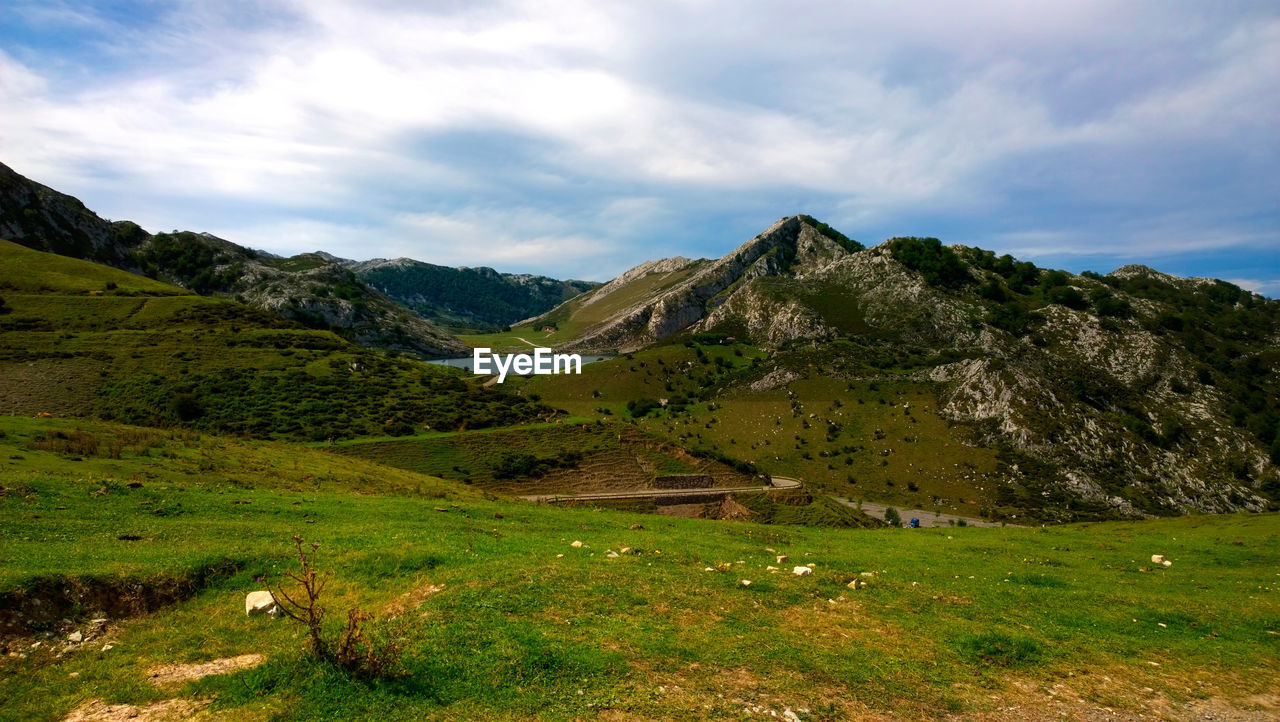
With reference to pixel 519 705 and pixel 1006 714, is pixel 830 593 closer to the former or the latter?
pixel 1006 714

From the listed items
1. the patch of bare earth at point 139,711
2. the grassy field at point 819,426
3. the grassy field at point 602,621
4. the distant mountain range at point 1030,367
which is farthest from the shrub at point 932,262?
the patch of bare earth at point 139,711

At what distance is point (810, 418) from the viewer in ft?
393

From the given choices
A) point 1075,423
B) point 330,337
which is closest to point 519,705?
point 330,337

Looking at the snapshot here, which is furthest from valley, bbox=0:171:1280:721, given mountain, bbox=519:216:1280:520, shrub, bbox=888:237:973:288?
shrub, bbox=888:237:973:288

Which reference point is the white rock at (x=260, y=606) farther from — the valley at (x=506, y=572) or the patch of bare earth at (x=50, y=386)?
the patch of bare earth at (x=50, y=386)

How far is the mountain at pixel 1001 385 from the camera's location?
97312 millimetres

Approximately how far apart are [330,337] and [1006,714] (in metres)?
113

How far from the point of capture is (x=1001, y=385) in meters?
113

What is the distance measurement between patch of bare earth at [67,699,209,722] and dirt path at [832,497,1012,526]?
8163 centimetres

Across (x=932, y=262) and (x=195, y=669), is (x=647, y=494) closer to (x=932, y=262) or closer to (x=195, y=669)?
(x=195, y=669)

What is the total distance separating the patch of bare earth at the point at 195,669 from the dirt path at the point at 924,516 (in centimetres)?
8035

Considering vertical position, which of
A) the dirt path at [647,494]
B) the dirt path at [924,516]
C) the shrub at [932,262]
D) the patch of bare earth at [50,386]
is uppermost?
the shrub at [932,262]

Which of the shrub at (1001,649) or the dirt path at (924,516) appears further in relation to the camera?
the dirt path at (924,516)

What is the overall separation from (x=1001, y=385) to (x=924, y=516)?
44.2 metres
